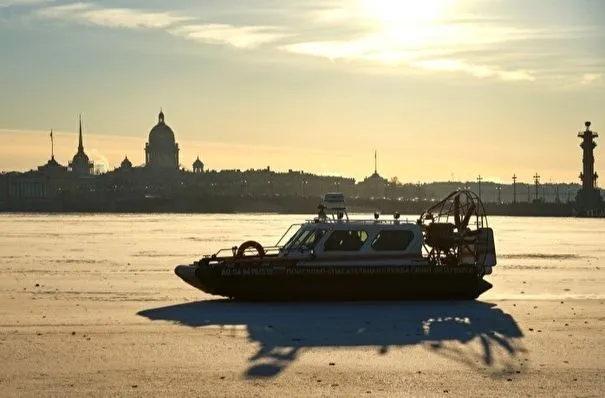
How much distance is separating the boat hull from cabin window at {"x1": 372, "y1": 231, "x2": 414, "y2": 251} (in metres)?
0.74

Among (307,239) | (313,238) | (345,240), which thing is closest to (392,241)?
(345,240)

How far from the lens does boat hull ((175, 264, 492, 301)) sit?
99.8 feet

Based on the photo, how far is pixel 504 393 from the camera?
17.6 m

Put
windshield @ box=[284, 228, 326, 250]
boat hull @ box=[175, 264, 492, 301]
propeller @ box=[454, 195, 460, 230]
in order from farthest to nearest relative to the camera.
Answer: propeller @ box=[454, 195, 460, 230] < windshield @ box=[284, 228, 326, 250] < boat hull @ box=[175, 264, 492, 301]

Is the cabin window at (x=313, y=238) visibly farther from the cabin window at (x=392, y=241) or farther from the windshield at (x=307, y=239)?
the cabin window at (x=392, y=241)

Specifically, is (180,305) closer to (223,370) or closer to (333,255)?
(333,255)

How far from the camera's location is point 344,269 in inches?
1208

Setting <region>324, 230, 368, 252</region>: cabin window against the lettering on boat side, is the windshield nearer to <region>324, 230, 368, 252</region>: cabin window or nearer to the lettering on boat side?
<region>324, 230, 368, 252</region>: cabin window

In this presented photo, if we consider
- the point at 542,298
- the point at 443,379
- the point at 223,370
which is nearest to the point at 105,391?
the point at 223,370

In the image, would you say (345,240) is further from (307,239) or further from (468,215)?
(468,215)

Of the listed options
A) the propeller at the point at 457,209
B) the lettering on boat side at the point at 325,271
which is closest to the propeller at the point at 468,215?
the propeller at the point at 457,209

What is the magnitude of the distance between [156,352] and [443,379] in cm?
572

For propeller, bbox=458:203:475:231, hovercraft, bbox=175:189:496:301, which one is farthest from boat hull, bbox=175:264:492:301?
propeller, bbox=458:203:475:231

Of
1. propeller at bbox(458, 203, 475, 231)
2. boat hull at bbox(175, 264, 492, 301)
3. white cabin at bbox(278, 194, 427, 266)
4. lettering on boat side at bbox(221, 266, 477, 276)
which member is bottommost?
boat hull at bbox(175, 264, 492, 301)
